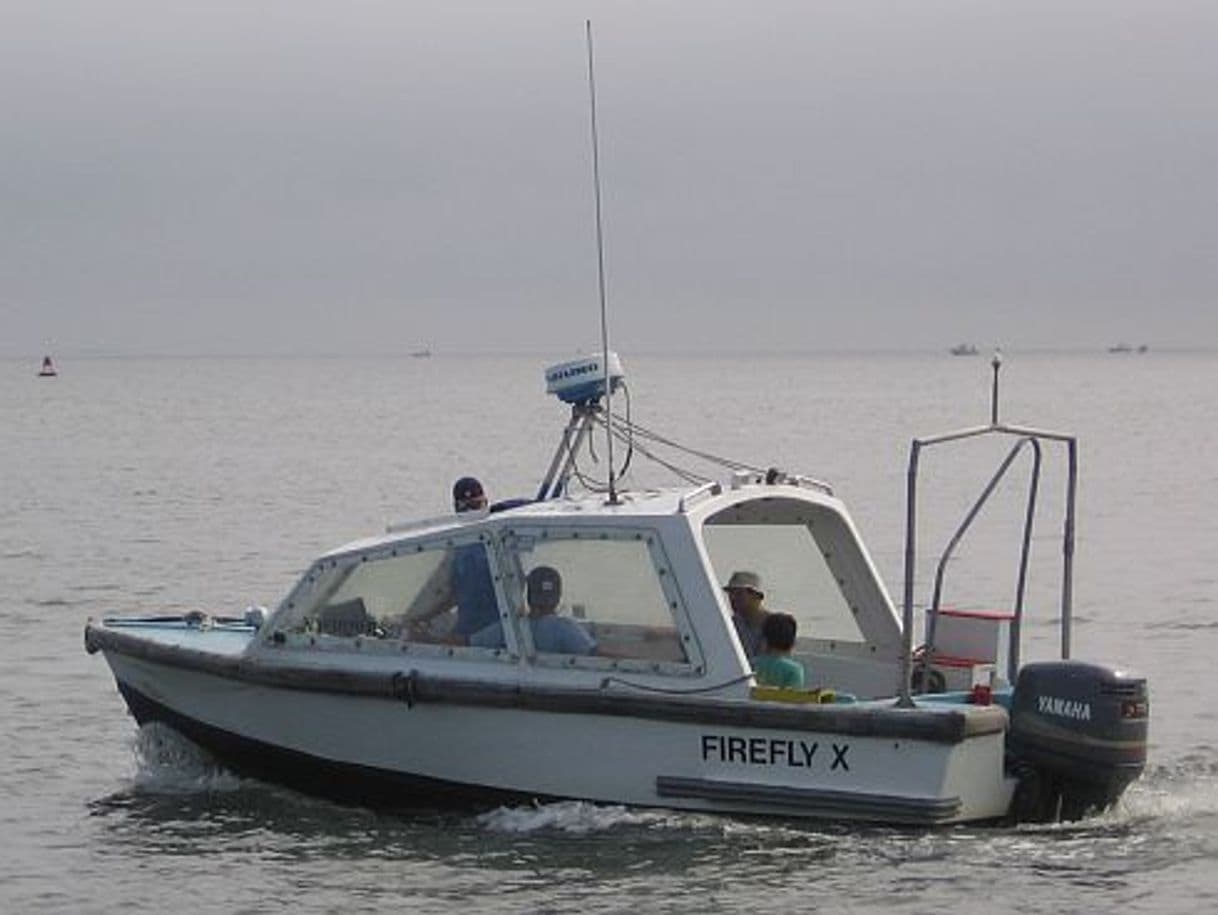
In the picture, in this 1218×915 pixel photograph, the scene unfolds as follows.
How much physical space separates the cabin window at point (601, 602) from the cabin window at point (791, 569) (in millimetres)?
1001

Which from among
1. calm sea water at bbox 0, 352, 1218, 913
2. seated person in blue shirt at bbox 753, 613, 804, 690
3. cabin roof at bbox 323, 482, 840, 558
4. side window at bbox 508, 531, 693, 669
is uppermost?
cabin roof at bbox 323, 482, 840, 558

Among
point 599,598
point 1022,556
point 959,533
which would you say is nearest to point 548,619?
point 599,598

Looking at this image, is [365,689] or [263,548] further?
[263,548]

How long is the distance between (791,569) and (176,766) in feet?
13.7

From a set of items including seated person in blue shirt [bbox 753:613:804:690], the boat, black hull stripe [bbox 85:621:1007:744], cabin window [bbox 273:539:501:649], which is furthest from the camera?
cabin window [bbox 273:539:501:649]

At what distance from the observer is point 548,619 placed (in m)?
14.5

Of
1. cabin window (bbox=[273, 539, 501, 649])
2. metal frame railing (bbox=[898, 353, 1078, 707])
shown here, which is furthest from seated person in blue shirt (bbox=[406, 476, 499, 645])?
metal frame railing (bbox=[898, 353, 1078, 707])

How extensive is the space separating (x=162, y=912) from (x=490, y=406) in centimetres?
11962

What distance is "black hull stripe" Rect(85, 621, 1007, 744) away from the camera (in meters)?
13.5

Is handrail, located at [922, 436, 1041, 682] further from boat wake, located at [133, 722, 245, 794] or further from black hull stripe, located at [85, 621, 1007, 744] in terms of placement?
boat wake, located at [133, 722, 245, 794]

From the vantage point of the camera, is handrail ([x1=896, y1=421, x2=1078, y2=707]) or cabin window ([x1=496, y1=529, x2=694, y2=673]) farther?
cabin window ([x1=496, y1=529, x2=694, y2=673])

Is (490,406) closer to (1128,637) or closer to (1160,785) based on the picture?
(1128,637)

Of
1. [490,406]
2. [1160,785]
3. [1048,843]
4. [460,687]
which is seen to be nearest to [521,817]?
[460,687]

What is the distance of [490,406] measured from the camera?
438 feet
